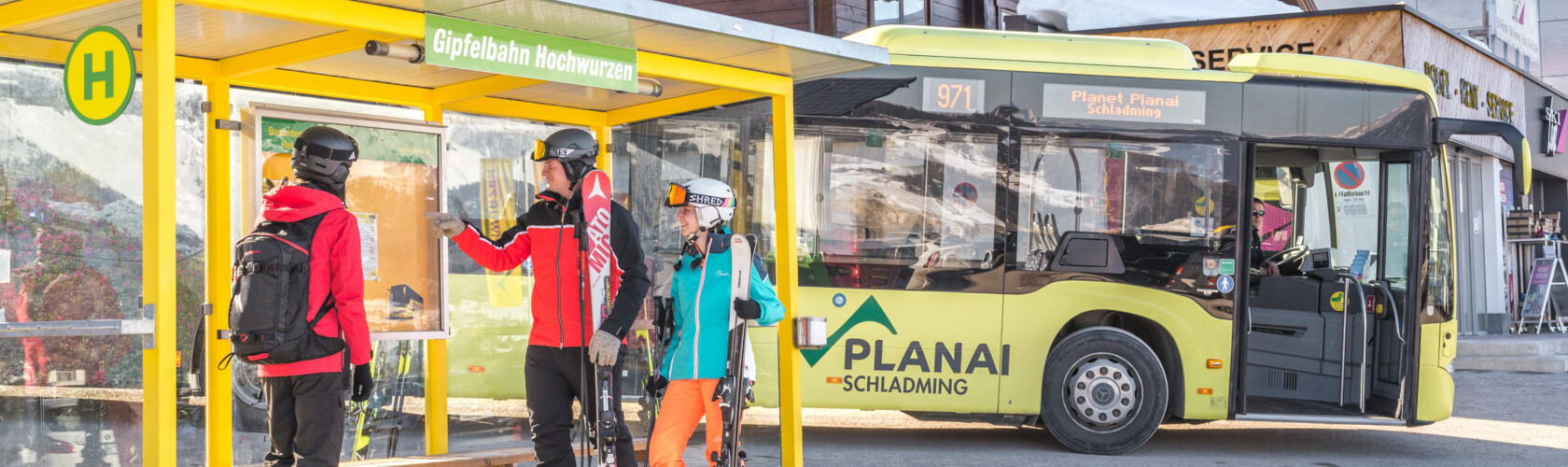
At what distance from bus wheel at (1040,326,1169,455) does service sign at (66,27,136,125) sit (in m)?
5.84

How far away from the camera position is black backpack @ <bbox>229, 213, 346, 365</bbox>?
14.7ft

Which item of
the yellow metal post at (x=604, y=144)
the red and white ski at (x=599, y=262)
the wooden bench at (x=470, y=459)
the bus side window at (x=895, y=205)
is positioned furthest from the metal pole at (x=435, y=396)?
the bus side window at (x=895, y=205)

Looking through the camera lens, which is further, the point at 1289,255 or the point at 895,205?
the point at 1289,255

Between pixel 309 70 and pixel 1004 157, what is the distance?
4.32 meters

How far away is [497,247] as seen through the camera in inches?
220

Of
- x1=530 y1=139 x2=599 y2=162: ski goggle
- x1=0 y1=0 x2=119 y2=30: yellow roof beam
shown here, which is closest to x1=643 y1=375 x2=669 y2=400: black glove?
x1=530 y1=139 x2=599 y2=162: ski goggle

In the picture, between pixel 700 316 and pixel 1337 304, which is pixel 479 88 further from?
pixel 1337 304

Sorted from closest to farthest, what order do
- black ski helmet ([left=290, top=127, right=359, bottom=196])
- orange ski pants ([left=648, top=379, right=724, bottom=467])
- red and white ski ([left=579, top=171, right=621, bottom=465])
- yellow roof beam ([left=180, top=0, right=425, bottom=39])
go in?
1. yellow roof beam ([left=180, top=0, right=425, bottom=39])
2. black ski helmet ([left=290, top=127, right=359, bottom=196])
3. red and white ski ([left=579, top=171, right=621, bottom=465])
4. orange ski pants ([left=648, top=379, right=724, bottom=467])

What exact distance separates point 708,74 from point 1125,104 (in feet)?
12.2

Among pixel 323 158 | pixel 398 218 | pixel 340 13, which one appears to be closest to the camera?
pixel 340 13

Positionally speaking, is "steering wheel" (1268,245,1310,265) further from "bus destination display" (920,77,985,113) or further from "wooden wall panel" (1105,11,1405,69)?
"wooden wall panel" (1105,11,1405,69)

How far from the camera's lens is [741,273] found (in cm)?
545

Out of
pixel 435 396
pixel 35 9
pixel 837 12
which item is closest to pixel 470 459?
pixel 435 396

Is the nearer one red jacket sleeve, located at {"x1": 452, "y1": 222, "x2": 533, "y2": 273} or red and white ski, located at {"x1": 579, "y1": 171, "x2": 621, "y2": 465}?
red and white ski, located at {"x1": 579, "y1": 171, "x2": 621, "y2": 465}
